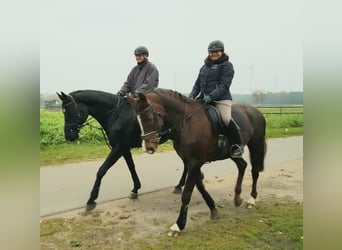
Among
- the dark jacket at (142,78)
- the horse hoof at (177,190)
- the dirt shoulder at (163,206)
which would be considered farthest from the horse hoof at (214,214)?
the dark jacket at (142,78)

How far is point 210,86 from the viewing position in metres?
4.73

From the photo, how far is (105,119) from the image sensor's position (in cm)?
521

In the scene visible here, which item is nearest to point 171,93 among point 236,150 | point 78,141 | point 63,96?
point 236,150

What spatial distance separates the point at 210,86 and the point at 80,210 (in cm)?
267

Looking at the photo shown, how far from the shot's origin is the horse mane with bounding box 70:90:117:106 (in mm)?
4914

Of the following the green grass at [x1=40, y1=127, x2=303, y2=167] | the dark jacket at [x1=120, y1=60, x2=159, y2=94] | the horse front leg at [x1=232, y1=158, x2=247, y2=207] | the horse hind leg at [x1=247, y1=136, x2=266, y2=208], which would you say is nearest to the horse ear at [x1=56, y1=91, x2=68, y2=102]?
the dark jacket at [x1=120, y1=60, x2=159, y2=94]

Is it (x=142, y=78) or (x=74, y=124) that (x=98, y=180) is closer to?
(x=74, y=124)

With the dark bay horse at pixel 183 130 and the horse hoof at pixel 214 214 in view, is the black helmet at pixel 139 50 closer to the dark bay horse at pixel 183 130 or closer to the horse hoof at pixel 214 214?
the dark bay horse at pixel 183 130

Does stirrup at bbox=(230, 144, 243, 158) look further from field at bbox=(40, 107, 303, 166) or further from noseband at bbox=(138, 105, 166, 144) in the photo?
noseband at bbox=(138, 105, 166, 144)
